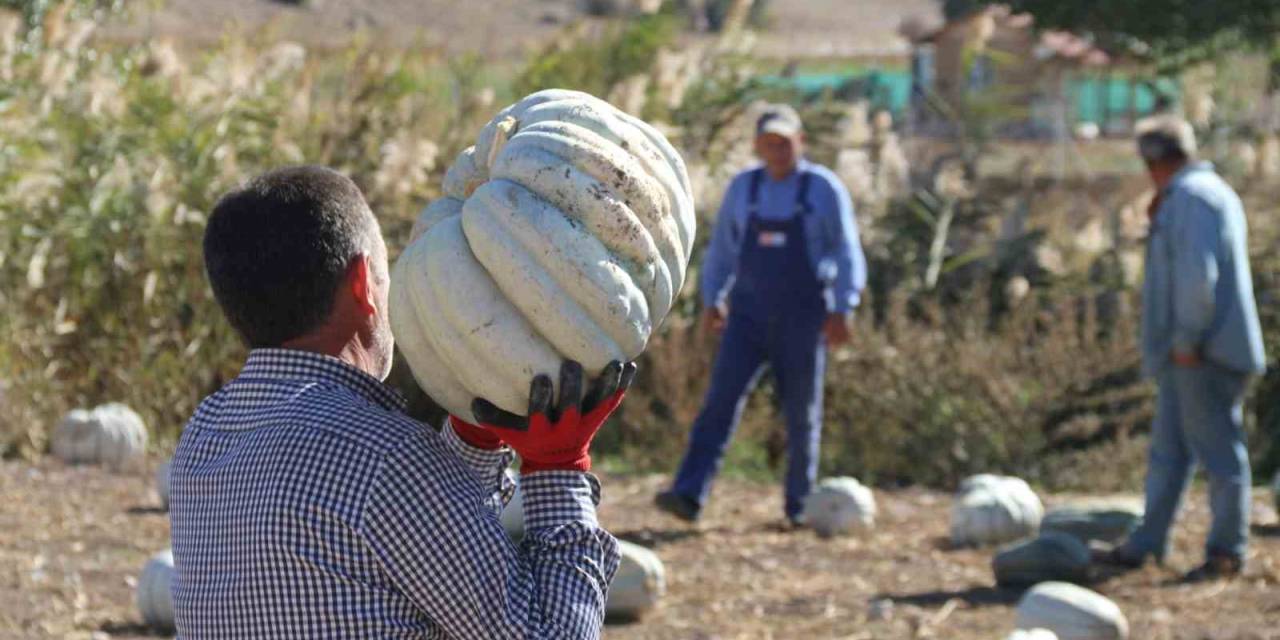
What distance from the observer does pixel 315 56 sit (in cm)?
1157

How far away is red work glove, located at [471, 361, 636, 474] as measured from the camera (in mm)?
2590

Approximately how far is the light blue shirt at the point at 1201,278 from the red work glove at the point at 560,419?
16.3 feet

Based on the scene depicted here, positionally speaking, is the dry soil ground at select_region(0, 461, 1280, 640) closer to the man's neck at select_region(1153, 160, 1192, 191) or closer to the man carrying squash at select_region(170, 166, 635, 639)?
the man's neck at select_region(1153, 160, 1192, 191)

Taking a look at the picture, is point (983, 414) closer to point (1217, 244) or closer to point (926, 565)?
point (926, 565)

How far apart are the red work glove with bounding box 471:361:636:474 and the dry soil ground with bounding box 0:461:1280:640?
3919 mm

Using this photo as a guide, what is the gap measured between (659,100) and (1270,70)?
8.84 meters

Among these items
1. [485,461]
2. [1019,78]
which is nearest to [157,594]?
[485,461]

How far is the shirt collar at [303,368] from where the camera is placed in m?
2.71

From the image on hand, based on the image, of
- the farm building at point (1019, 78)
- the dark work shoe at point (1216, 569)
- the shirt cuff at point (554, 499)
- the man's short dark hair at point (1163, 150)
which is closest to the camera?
the shirt cuff at point (554, 499)

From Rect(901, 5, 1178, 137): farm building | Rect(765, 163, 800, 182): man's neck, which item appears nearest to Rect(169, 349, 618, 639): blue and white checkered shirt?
Rect(765, 163, 800, 182): man's neck

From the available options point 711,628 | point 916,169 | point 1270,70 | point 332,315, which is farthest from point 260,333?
point 1270,70

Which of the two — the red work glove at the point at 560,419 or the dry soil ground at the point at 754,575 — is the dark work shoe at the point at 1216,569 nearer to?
the dry soil ground at the point at 754,575

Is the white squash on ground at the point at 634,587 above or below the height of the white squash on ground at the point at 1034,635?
below

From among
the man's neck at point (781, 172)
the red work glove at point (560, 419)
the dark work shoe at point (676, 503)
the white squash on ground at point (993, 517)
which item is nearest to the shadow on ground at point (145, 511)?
the dark work shoe at point (676, 503)
